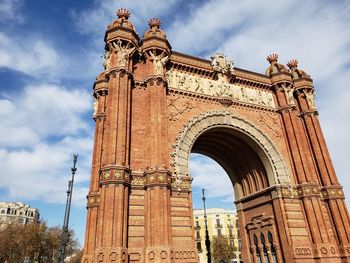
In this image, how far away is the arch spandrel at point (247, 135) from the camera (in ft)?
54.6

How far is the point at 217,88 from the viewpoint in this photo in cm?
1900

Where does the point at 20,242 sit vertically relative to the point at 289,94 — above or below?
below

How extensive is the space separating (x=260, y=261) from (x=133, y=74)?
1444 centimetres

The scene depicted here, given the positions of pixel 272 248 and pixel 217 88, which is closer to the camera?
pixel 272 248

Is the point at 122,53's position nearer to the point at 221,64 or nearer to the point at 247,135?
the point at 221,64

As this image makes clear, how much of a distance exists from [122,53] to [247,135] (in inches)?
371

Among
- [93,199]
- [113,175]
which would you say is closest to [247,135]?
[113,175]

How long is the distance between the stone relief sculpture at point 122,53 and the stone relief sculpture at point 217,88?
2915mm

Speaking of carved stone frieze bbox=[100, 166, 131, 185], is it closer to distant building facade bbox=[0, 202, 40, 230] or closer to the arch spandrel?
the arch spandrel

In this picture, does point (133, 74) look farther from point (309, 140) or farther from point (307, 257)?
point (307, 257)

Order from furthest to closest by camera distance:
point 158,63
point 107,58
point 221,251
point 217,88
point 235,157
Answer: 1. point 221,251
2. point 235,157
3. point 217,88
4. point 158,63
5. point 107,58

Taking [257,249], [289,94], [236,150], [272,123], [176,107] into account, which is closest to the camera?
[176,107]

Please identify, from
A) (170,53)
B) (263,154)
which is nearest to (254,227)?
(263,154)

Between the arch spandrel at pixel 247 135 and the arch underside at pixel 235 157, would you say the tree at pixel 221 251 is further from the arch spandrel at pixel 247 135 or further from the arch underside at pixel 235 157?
the arch spandrel at pixel 247 135
